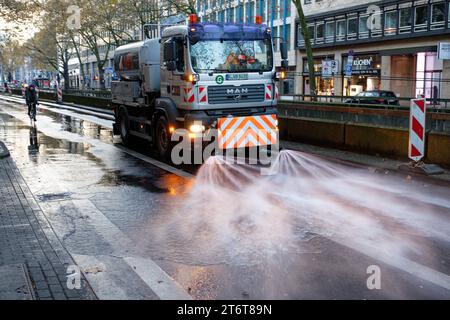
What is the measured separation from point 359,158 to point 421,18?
27478 mm

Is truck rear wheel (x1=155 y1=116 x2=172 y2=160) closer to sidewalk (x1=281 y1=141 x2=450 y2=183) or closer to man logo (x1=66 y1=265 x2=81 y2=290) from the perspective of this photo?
sidewalk (x1=281 y1=141 x2=450 y2=183)

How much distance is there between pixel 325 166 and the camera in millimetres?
12086

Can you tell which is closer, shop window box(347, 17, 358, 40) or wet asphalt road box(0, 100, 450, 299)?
wet asphalt road box(0, 100, 450, 299)

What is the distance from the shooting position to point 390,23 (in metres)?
39.1

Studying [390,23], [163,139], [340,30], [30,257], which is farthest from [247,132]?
[340,30]

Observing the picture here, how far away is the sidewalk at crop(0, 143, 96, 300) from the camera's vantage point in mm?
4777

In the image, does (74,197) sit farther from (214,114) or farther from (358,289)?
(358,289)

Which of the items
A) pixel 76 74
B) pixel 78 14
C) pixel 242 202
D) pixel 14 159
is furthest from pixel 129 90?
pixel 76 74

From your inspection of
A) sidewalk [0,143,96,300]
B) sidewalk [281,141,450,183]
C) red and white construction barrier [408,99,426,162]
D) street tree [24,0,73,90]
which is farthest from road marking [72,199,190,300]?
street tree [24,0,73,90]

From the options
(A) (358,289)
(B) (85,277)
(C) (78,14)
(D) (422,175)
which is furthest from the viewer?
(C) (78,14)

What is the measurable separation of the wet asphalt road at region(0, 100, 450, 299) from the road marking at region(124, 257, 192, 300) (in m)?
0.02

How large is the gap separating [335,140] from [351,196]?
5.84 metres

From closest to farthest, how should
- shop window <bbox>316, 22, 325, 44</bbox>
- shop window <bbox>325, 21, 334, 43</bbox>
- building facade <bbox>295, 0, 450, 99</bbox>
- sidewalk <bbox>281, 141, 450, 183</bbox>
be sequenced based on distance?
sidewalk <bbox>281, 141, 450, 183</bbox>
building facade <bbox>295, 0, 450, 99</bbox>
shop window <bbox>325, 21, 334, 43</bbox>
shop window <bbox>316, 22, 325, 44</bbox>

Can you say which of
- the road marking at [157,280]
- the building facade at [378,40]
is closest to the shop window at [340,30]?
the building facade at [378,40]
